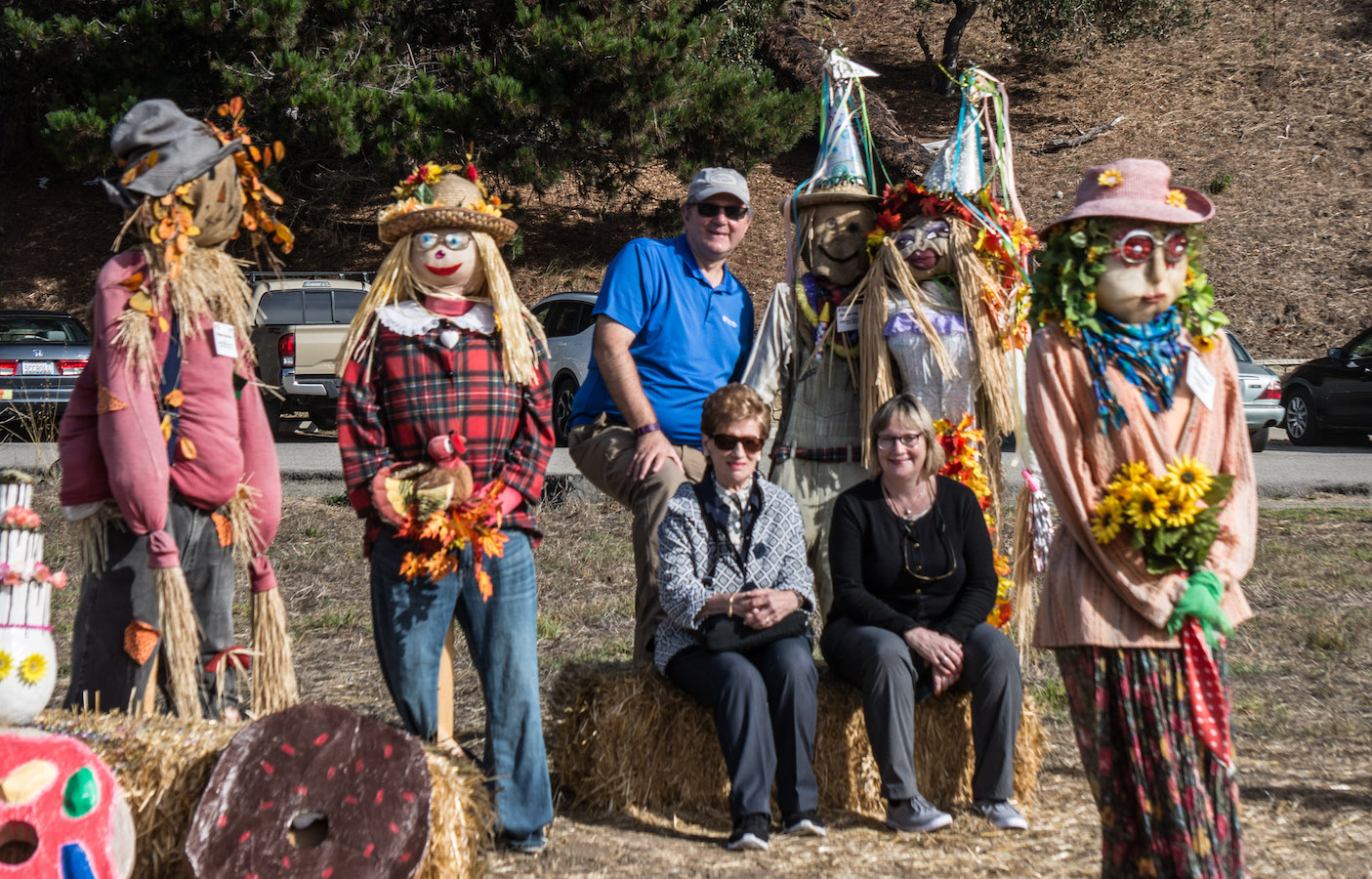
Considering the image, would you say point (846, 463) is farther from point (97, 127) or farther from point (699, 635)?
point (97, 127)

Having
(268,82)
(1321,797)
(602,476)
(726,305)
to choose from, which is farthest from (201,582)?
(268,82)

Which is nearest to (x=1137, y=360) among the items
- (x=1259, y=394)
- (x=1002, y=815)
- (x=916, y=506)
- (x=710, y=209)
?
(x=916, y=506)

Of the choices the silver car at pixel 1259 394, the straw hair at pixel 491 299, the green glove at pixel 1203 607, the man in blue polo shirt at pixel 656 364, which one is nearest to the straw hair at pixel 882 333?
the man in blue polo shirt at pixel 656 364

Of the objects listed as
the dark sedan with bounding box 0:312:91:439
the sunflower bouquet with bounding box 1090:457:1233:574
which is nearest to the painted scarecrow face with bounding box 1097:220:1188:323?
the sunflower bouquet with bounding box 1090:457:1233:574

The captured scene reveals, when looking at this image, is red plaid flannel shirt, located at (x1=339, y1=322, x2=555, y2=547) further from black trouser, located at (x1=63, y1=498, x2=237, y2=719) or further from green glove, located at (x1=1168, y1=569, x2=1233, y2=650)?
green glove, located at (x1=1168, y1=569, x2=1233, y2=650)

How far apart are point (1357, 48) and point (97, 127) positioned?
828 inches

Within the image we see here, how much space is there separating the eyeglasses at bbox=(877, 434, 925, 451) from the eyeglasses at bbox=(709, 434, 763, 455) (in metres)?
0.39

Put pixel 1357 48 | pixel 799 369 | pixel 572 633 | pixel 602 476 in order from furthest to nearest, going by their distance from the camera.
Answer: pixel 1357 48 → pixel 572 633 → pixel 799 369 → pixel 602 476

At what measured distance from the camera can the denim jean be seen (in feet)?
11.6

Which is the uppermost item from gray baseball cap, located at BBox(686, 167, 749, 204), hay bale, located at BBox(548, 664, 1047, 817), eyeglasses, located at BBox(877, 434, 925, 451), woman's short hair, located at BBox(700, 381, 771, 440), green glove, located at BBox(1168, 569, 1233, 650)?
gray baseball cap, located at BBox(686, 167, 749, 204)

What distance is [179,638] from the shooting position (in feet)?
11.1

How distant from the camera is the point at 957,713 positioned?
4129 mm

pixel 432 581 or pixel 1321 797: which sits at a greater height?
pixel 432 581

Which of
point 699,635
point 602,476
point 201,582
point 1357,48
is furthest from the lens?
point 1357,48
